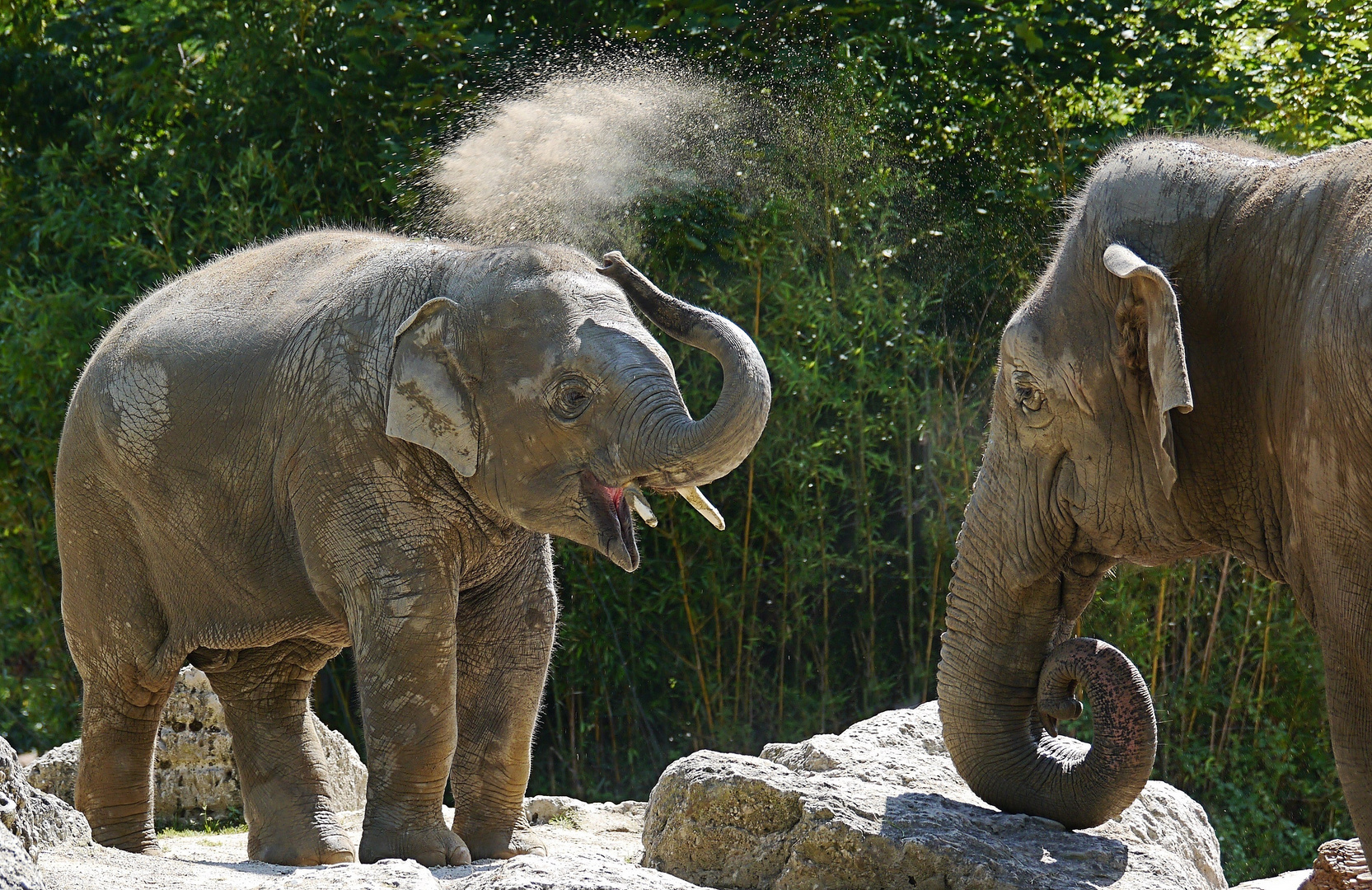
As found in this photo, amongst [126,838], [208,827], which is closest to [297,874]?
[126,838]

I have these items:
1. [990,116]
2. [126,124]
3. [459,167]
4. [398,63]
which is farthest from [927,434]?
[126,124]

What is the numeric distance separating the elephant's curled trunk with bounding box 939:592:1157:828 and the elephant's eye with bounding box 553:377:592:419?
129 cm

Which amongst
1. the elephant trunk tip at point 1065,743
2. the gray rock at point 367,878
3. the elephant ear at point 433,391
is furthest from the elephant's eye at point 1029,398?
the gray rock at point 367,878

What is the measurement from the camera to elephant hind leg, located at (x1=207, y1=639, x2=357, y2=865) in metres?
5.83

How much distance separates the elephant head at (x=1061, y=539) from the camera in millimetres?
4211

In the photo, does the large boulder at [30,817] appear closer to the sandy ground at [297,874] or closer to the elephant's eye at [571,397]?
the sandy ground at [297,874]

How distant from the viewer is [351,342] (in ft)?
17.5

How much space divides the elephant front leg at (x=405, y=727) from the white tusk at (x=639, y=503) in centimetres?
73

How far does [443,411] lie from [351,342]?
479 mm

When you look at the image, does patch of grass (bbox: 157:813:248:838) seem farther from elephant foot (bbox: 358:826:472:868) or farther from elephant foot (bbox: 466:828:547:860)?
elephant foot (bbox: 358:826:472:868)

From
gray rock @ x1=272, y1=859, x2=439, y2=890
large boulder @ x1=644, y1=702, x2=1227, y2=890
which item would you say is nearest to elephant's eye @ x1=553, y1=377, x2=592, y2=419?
large boulder @ x1=644, y1=702, x2=1227, y2=890

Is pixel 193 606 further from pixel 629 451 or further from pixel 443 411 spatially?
pixel 629 451

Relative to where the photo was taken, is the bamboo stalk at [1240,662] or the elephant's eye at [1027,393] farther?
the bamboo stalk at [1240,662]

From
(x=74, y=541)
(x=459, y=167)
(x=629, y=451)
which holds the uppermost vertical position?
(x=459, y=167)
